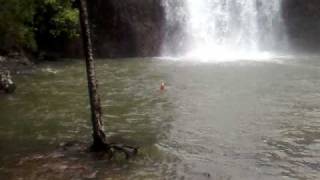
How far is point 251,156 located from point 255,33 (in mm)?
24580

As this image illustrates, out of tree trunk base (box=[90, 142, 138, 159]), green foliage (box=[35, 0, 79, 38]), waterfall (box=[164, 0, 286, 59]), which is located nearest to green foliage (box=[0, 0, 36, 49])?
green foliage (box=[35, 0, 79, 38])

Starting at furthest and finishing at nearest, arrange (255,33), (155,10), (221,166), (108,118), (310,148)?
(255,33) → (155,10) → (108,118) → (310,148) → (221,166)

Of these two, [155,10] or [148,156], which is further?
[155,10]

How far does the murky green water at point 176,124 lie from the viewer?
33.3 feet

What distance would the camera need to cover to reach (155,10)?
32.4 m

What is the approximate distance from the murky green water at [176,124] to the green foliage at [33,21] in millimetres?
2209

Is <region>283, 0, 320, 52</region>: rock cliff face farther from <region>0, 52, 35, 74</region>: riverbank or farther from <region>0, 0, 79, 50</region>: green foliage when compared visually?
<region>0, 52, 35, 74</region>: riverbank

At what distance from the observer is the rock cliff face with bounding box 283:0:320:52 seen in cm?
3472

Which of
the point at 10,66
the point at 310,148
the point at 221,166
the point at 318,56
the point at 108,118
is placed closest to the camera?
the point at 221,166

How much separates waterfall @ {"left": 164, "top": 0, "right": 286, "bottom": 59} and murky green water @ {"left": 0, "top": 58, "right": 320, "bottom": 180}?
939 cm

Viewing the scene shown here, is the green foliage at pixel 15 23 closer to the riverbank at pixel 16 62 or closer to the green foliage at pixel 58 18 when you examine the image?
the riverbank at pixel 16 62

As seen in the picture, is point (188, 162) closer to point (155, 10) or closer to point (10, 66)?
point (10, 66)

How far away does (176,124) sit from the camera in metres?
13.8

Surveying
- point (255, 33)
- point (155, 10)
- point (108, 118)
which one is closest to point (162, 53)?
point (155, 10)
